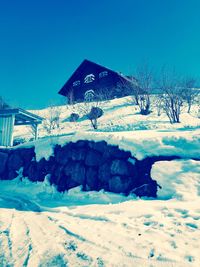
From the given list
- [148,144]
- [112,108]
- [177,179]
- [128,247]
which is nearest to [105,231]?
[128,247]

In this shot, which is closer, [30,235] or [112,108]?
[30,235]

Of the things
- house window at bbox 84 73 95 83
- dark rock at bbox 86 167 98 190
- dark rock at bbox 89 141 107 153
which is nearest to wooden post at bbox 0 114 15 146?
dark rock at bbox 89 141 107 153

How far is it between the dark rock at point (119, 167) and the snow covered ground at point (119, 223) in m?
0.52

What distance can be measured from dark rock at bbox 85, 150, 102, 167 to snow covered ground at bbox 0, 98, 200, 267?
0.63 meters

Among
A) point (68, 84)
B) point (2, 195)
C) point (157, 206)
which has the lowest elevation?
point (2, 195)

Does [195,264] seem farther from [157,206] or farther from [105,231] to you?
[157,206]

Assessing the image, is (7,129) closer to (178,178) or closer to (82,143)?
(82,143)

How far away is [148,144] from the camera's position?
329 inches

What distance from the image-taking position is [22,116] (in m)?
16.6

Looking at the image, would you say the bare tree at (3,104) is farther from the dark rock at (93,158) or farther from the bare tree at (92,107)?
the dark rock at (93,158)

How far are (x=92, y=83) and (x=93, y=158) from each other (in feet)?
82.1

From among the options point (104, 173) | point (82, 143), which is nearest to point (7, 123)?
point (82, 143)

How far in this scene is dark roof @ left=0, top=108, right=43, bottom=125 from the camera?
15.3m

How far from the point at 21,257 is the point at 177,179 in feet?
15.1
